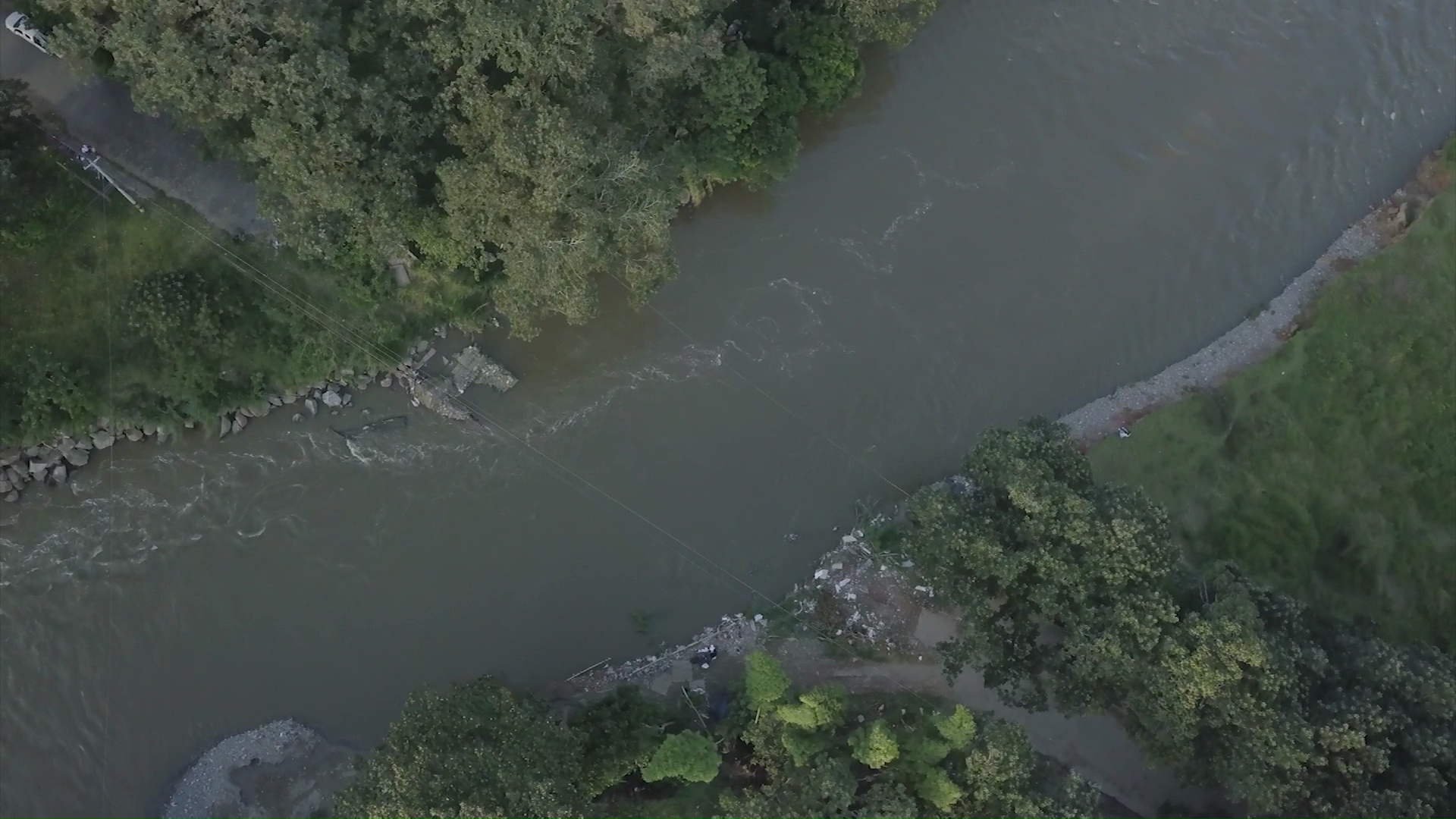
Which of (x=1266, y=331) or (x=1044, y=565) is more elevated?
(x=1266, y=331)

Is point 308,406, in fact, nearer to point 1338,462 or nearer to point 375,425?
point 375,425

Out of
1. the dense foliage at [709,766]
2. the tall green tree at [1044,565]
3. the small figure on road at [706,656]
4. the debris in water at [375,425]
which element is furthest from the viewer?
the debris in water at [375,425]

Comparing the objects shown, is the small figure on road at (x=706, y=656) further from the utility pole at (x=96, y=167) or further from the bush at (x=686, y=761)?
the utility pole at (x=96, y=167)

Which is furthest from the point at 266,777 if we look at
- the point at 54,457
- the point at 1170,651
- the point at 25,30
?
the point at 1170,651

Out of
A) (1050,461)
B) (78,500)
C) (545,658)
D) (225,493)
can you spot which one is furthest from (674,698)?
(78,500)

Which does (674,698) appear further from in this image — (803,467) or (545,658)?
(803,467)

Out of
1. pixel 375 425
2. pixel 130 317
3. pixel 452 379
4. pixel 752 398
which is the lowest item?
pixel 752 398

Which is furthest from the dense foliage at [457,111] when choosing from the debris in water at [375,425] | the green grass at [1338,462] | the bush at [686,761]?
the green grass at [1338,462]
